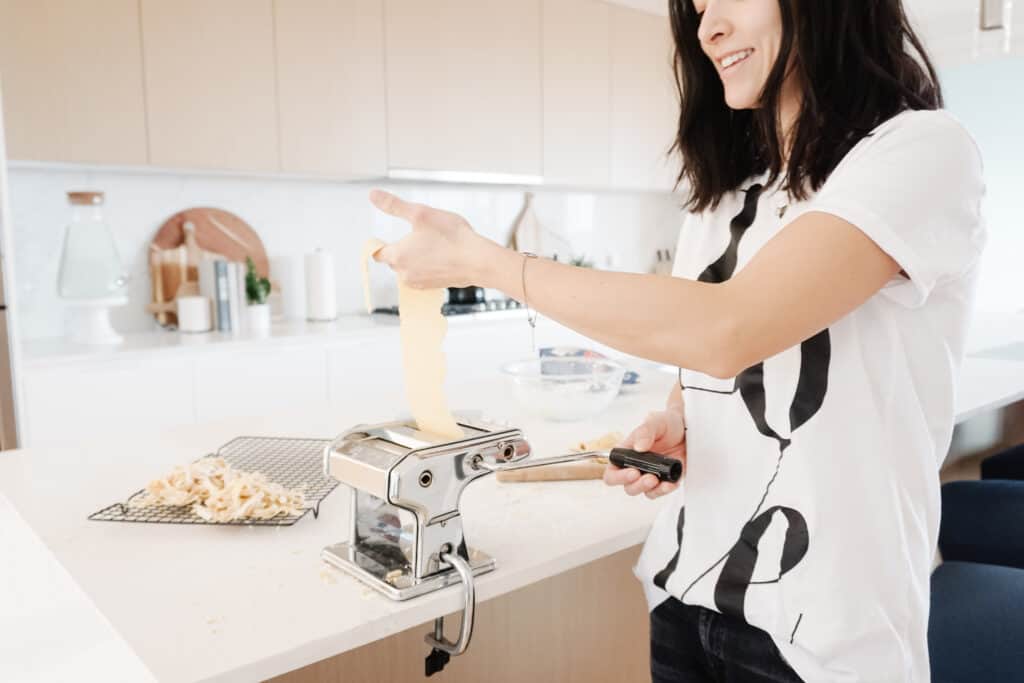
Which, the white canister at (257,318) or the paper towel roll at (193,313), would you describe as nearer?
the paper towel roll at (193,313)

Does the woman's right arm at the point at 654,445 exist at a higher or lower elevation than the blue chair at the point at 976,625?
higher

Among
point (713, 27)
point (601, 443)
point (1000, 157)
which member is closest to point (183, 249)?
point (601, 443)

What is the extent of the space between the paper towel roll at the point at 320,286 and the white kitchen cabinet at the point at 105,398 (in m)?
0.77

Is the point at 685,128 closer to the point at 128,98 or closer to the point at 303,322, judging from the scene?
the point at 128,98

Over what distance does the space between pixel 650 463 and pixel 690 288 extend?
0.76ft

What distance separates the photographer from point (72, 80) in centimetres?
279

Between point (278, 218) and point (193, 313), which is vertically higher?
point (278, 218)

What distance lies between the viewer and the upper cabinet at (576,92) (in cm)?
416

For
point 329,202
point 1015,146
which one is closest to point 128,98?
point 329,202

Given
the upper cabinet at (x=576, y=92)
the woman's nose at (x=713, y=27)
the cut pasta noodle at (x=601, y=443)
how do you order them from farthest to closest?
1. the upper cabinet at (x=576, y=92)
2. the cut pasta noodle at (x=601, y=443)
3. the woman's nose at (x=713, y=27)

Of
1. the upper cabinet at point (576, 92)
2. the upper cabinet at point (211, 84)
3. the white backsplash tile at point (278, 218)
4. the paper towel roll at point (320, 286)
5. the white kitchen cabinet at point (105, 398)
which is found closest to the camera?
the white kitchen cabinet at point (105, 398)

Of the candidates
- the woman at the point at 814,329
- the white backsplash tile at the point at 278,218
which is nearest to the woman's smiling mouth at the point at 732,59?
the woman at the point at 814,329

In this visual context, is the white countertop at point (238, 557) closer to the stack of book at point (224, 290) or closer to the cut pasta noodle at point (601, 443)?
the cut pasta noodle at point (601, 443)

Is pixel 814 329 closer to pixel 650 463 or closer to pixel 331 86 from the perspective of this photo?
pixel 650 463
